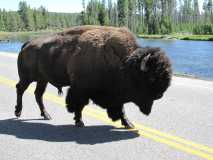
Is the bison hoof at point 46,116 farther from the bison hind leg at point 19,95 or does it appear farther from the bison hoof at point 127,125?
the bison hoof at point 127,125

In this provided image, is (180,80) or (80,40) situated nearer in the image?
(80,40)

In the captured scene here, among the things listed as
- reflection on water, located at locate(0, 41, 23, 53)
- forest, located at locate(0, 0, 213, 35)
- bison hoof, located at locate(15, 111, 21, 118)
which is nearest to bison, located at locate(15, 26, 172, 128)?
bison hoof, located at locate(15, 111, 21, 118)

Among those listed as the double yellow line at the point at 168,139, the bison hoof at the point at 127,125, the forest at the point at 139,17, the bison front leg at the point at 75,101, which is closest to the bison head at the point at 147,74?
the double yellow line at the point at 168,139

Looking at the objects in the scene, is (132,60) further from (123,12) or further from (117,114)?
(123,12)

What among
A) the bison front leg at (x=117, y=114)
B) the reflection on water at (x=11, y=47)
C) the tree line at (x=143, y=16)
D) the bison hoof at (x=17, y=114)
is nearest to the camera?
the bison front leg at (x=117, y=114)

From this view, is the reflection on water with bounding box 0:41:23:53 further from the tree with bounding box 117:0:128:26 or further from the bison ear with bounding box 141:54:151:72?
the tree with bounding box 117:0:128:26

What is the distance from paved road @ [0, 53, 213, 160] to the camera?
584 centimetres

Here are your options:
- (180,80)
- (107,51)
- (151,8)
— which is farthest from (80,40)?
(151,8)

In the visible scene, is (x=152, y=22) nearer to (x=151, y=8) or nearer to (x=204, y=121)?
(x=151, y=8)

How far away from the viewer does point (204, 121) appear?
25.1 ft

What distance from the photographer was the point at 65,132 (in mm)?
7176

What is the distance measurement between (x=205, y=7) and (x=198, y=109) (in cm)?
17898

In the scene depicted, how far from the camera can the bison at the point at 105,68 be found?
6566 millimetres

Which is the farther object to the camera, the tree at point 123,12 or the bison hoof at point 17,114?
the tree at point 123,12
